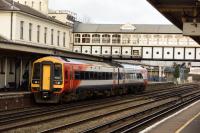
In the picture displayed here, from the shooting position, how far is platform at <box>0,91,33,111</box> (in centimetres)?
2492

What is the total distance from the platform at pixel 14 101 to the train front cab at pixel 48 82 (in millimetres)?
564

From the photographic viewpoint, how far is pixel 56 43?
203 feet

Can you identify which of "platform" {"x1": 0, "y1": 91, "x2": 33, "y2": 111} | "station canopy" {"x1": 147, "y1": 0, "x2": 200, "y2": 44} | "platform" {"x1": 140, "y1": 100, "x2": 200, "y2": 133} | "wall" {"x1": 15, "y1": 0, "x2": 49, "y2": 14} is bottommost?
"platform" {"x1": 140, "y1": 100, "x2": 200, "y2": 133}

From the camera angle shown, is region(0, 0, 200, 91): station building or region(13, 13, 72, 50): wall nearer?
region(13, 13, 72, 50): wall

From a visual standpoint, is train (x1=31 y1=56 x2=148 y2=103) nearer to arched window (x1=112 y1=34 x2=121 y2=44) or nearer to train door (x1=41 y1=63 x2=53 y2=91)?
train door (x1=41 y1=63 x2=53 y2=91)

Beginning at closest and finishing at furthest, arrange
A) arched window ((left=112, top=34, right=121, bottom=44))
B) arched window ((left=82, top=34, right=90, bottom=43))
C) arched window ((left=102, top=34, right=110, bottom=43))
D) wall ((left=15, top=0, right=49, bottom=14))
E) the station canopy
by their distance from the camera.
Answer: the station canopy → wall ((left=15, top=0, right=49, bottom=14)) → arched window ((left=112, top=34, right=121, bottom=44)) → arched window ((left=102, top=34, right=110, bottom=43)) → arched window ((left=82, top=34, right=90, bottom=43))

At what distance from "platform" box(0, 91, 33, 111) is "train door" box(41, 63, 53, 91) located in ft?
3.47

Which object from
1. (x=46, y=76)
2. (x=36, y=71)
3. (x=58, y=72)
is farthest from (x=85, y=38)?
(x=58, y=72)

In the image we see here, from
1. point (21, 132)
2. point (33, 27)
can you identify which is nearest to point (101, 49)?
point (33, 27)

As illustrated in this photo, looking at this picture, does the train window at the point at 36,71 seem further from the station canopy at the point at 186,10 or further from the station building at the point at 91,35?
the station building at the point at 91,35

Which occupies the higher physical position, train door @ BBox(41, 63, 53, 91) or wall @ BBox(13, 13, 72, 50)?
wall @ BBox(13, 13, 72, 50)

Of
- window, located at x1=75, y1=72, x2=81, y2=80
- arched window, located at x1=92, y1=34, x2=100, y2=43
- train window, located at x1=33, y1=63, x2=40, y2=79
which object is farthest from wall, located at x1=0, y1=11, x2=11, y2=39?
arched window, located at x1=92, y1=34, x2=100, y2=43

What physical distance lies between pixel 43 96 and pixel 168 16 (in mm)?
8512

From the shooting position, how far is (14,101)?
26062 mm
